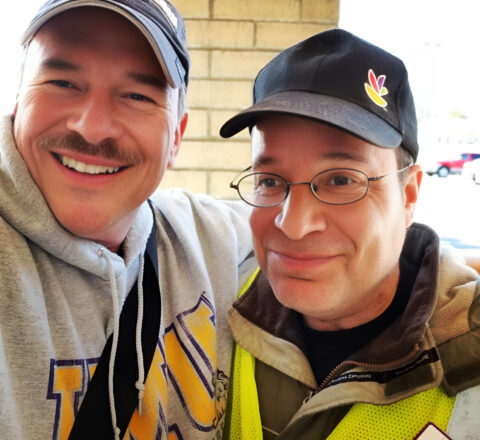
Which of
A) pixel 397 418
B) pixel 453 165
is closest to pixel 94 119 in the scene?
pixel 397 418

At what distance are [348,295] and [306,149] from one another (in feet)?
1.29

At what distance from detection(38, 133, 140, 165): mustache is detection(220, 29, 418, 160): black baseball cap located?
29 centimetres

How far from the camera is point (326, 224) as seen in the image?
3.60ft

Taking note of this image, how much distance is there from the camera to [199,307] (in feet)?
4.23

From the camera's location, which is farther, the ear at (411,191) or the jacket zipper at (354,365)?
the ear at (411,191)

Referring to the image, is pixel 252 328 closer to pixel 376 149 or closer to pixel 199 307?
pixel 199 307

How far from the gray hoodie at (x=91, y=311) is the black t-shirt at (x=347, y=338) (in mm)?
260

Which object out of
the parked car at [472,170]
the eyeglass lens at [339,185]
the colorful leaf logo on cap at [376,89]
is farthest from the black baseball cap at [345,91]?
the parked car at [472,170]

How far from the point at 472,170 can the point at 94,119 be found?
7.15 feet

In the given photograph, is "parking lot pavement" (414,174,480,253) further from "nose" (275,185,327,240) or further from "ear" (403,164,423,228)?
"nose" (275,185,327,240)

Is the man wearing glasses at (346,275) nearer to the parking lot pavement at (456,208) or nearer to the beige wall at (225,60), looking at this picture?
the beige wall at (225,60)

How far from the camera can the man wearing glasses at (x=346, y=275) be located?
998mm

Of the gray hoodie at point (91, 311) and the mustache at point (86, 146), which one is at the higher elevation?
the mustache at point (86, 146)

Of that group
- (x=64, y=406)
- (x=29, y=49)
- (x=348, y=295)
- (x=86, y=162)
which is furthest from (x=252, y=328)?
(x=29, y=49)
